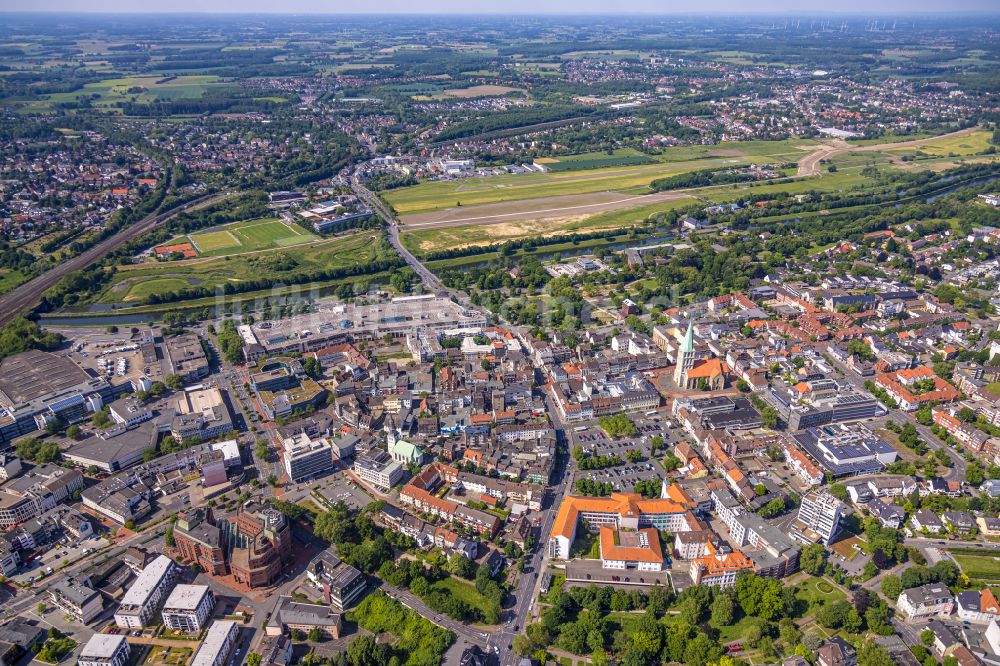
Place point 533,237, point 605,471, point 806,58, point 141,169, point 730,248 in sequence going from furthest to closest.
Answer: point 806,58, point 141,169, point 533,237, point 730,248, point 605,471

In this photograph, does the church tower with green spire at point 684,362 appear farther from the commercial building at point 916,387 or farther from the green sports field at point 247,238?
the green sports field at point 247,238

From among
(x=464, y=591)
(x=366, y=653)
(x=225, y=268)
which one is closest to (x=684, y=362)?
(x=464, y=591)

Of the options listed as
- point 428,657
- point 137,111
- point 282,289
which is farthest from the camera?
point 137,111

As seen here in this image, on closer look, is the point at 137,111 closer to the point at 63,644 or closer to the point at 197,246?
the point at 197,246

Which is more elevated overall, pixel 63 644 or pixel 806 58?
pixel 806 58

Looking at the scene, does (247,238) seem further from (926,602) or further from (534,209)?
(926,602)

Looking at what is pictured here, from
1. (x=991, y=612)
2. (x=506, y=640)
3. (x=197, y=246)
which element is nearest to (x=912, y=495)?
(x=991, y=612)

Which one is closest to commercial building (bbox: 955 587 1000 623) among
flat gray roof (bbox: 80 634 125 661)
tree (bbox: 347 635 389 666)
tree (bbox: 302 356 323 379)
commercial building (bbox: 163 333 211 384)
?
tree (bbox: 347 635 389 666)

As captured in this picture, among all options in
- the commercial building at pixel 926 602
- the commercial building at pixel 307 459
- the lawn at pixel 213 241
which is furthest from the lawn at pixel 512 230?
the commercial building at pixel 926 602
